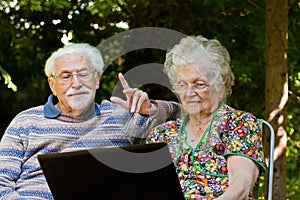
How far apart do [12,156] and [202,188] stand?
0.97 meters

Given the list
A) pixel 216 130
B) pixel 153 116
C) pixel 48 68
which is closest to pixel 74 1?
pixel 48 68

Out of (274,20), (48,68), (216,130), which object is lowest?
(216,130)

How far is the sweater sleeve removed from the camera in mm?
3217

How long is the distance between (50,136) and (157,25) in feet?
6.96

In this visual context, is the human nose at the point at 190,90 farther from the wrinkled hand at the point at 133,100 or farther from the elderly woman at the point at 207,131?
the wrinkled hand at the point at 133,100

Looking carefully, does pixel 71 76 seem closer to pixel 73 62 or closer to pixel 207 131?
pixel 73 62

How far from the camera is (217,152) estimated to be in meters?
2.98

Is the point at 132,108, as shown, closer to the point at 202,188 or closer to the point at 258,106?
the point at 202,188

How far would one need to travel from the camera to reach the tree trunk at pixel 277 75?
3.98 metres

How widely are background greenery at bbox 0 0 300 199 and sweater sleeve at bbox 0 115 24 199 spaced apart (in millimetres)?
1206

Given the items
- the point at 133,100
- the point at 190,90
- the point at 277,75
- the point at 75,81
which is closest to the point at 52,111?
the point at 75,81

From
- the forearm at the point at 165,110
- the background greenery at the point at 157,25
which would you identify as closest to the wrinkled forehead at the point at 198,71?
the forearm at the point at 165,110

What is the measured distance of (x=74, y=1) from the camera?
4570 mm

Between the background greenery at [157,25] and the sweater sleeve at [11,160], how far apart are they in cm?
121
